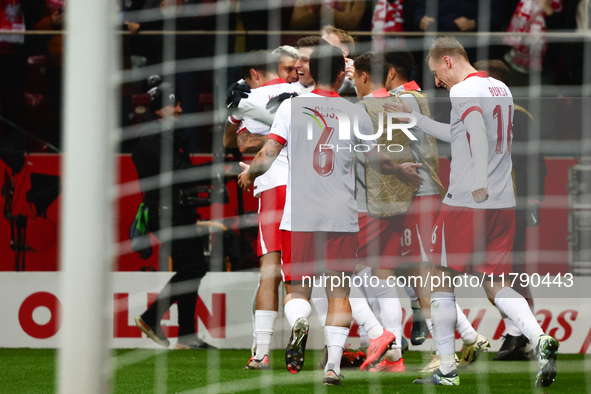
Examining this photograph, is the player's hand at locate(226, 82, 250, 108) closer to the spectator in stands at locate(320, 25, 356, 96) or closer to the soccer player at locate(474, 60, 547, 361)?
the spectator in stands at locate(320, 25, 356, 96)

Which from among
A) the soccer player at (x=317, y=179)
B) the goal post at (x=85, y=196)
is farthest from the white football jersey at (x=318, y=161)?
the goal post at (x=85, y=196)

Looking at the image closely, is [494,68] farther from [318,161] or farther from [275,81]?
[318,161]

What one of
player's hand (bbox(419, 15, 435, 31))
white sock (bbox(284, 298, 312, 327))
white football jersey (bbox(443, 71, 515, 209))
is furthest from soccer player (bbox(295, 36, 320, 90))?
player's hand (bbox(419, 15, 435, 31))

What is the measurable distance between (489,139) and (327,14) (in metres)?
2.72

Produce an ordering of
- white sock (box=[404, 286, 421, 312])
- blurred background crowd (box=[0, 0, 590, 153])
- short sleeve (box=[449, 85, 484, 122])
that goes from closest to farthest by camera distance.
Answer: short sleeve (box=[449, 85, 484, 122]) < white sock (box=[404, 286, 421, 312]) < blurred background crowd (box=[0, 0, 590, 153])

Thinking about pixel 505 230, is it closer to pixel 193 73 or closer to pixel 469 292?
pixel 469 292

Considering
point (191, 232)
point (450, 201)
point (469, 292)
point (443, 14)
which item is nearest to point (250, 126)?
point (191, 232)

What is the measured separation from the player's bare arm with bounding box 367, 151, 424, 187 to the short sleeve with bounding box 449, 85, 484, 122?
1.43 feet

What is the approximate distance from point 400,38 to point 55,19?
269 cm

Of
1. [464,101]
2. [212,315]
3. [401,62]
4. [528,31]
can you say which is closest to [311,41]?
[401,62]

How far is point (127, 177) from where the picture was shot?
5973 millimetres

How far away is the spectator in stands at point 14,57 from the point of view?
5.98m

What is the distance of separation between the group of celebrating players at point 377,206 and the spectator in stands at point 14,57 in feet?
9.02

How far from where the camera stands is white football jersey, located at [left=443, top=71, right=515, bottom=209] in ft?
11.0
